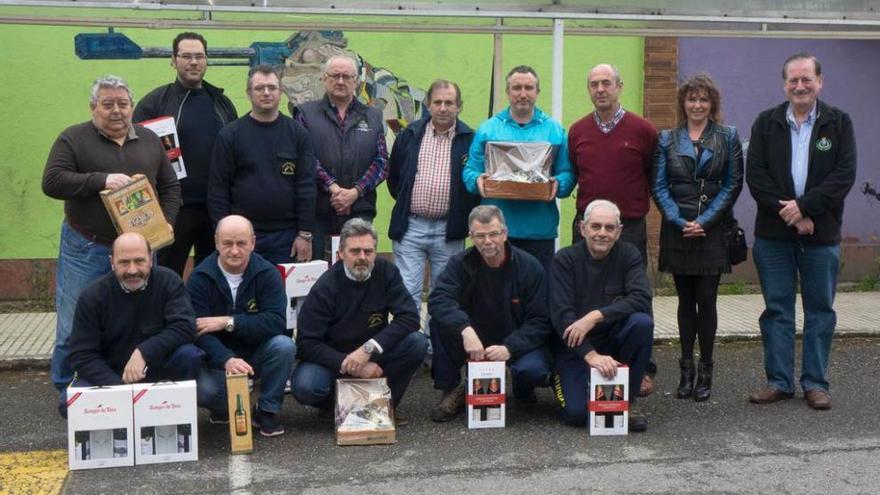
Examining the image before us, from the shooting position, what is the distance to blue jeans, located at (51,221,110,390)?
6.11 meters

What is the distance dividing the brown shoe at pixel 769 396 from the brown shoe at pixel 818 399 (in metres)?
0.15

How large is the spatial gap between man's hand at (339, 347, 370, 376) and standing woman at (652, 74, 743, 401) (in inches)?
76.0

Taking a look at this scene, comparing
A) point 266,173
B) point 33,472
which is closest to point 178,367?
point 33,472

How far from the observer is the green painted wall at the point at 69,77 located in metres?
8.99

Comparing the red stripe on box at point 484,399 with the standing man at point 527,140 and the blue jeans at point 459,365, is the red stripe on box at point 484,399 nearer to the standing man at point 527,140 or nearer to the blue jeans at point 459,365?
the blue jeans at point 459,365

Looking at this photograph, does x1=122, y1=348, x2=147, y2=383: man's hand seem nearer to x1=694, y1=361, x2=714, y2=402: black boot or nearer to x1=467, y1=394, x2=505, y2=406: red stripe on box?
x1=467, y1=394, x2=505, y2=406: red stripe on box

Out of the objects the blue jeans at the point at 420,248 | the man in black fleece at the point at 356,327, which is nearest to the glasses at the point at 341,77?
the blue jeans at the point at 420,248

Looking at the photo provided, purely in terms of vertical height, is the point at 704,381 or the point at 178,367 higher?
the point at 178,367

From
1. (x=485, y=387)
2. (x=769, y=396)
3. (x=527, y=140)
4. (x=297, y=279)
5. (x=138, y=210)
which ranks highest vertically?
(x=527, y=140)

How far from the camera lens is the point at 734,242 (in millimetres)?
6438

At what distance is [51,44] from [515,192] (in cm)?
460

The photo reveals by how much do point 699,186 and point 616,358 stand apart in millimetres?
1154

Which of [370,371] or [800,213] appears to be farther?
[800,213]

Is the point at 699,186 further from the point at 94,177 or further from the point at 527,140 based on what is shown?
the point at 94,177
